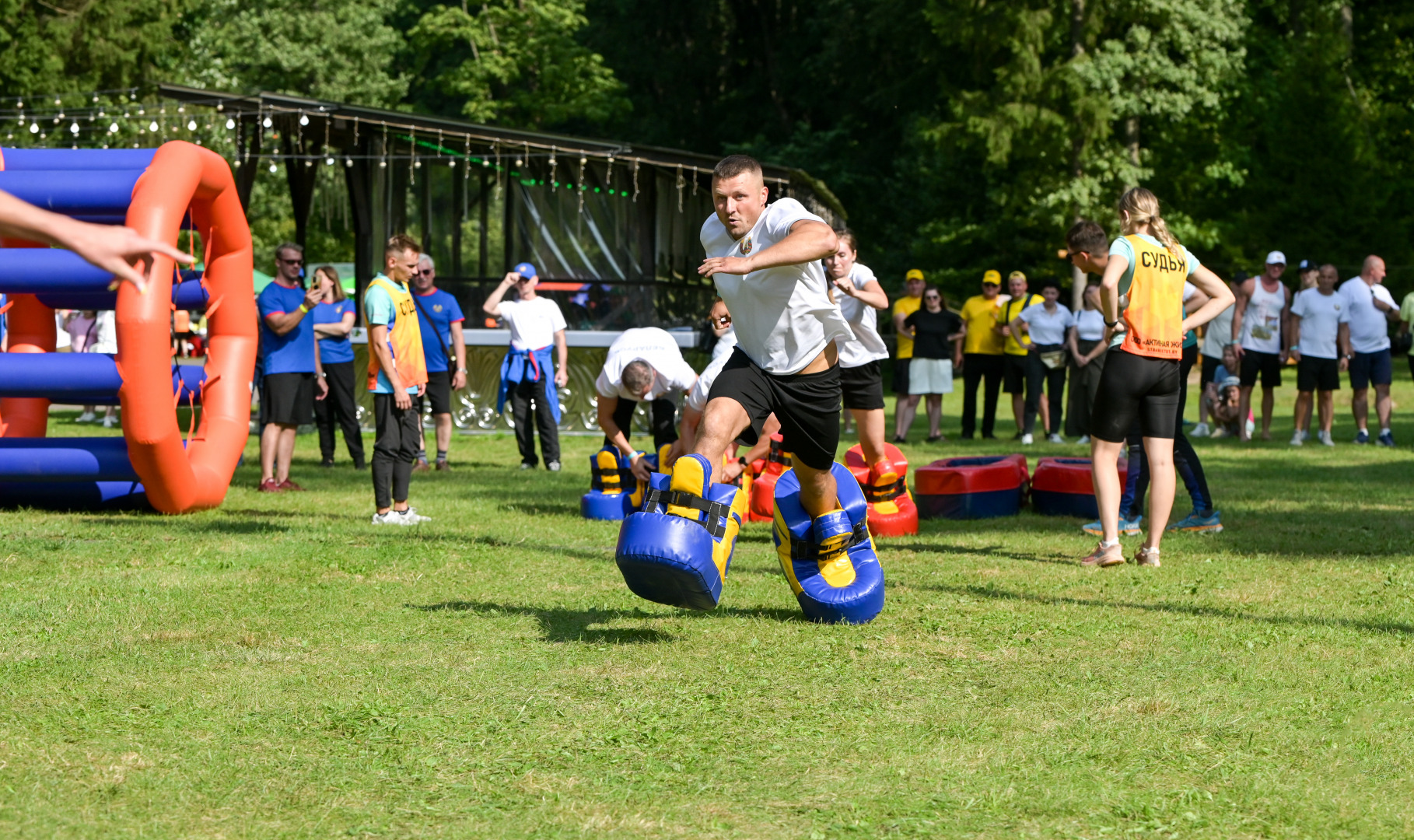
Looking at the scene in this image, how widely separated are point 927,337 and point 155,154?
382 inches

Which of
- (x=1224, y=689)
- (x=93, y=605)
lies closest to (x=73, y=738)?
(x=93, y=605)

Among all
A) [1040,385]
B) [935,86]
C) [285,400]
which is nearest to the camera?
[285,400]

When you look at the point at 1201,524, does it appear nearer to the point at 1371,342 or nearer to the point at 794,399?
the point at 794,399

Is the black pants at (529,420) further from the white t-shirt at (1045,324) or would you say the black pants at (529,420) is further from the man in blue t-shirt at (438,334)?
the white t-shirt at (1045,324)

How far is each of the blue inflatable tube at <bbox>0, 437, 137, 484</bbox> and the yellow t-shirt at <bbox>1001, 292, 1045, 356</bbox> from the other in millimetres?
10132

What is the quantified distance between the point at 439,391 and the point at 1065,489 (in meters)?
5.78

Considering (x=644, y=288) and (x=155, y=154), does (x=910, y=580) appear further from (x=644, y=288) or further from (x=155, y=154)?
(x=644, y=288)

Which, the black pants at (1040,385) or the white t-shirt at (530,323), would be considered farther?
the black pants at (1040,385)

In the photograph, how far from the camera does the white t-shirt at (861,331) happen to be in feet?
29.1

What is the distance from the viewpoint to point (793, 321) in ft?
19.3

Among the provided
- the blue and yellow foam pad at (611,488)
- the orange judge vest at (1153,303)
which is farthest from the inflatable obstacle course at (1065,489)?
the blue and yellow foam pad at (611,488)

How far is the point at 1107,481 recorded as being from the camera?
788 centimetres

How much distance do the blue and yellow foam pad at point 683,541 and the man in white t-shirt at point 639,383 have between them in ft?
12.7

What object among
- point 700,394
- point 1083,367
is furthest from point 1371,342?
point 700,394
